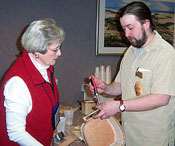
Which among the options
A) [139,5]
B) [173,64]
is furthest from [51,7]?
[173,64]

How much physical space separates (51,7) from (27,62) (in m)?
1.04

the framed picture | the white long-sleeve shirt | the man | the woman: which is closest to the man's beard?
the man

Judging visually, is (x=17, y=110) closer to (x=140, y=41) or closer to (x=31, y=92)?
(x=31, y=92)

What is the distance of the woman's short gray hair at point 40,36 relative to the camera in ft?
4.42

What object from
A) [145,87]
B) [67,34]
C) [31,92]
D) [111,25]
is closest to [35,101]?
[31,92]

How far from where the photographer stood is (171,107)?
1627 mm

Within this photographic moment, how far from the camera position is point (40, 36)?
134 centimetres

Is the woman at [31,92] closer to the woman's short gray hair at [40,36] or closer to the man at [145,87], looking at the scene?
the woman's short gray hair at [40,36]

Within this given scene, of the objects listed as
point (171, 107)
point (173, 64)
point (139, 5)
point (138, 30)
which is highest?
point (139, 5)

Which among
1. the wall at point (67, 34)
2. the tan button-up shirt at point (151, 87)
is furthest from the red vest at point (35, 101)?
the wall at point (67, 34)

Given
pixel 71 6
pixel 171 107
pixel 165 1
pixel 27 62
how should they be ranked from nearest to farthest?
pixel 27 62 < pixel 171 107 < pixel 71 6 < pixel 165 1

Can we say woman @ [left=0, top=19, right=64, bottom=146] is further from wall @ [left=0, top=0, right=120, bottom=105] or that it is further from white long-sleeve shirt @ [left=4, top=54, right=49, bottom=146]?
wall @ [left=0, top=0, right=120, bottom=105]

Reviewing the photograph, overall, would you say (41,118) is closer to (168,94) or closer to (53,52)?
(53,52)

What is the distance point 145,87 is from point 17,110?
2.36ft
